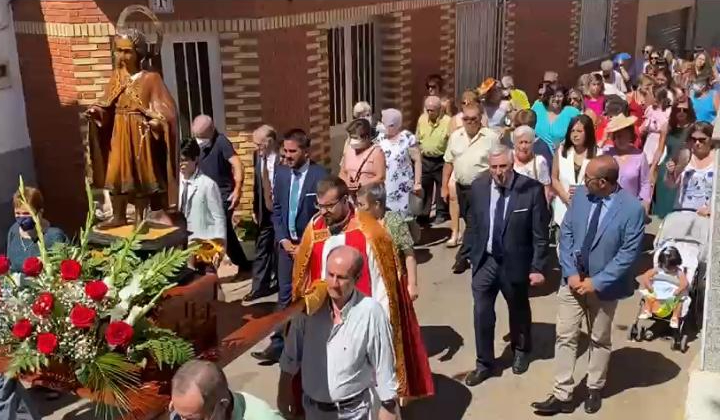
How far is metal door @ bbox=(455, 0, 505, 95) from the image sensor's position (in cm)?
1323

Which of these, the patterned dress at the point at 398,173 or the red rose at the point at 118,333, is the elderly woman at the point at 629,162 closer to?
the patterned dress at the point at 398,173

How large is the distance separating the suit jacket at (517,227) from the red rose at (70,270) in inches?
125

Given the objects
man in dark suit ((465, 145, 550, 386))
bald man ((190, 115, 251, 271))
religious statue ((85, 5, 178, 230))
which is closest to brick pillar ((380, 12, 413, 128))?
bald man ((190, 115, 251, 271))

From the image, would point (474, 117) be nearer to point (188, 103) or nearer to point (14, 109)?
point (188, 103)

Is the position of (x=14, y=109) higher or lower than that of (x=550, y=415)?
higher

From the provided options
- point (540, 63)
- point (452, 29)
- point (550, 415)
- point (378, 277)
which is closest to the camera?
point (378, 277)

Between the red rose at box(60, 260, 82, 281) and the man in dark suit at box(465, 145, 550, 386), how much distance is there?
3.15 metres

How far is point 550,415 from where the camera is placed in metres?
5.80

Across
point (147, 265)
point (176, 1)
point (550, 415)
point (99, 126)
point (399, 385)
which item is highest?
point (176, 1)

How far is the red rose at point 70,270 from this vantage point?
363 cm

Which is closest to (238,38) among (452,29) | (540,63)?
(452,29)

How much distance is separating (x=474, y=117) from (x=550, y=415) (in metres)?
3.27

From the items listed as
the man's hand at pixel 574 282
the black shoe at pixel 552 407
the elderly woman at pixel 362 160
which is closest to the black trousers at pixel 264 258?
the elderly woman at pixel 362 160

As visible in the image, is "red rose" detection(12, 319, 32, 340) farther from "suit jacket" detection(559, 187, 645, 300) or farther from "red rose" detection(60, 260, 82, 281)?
"suit jacket" detection(559, 187, 645, 300)
